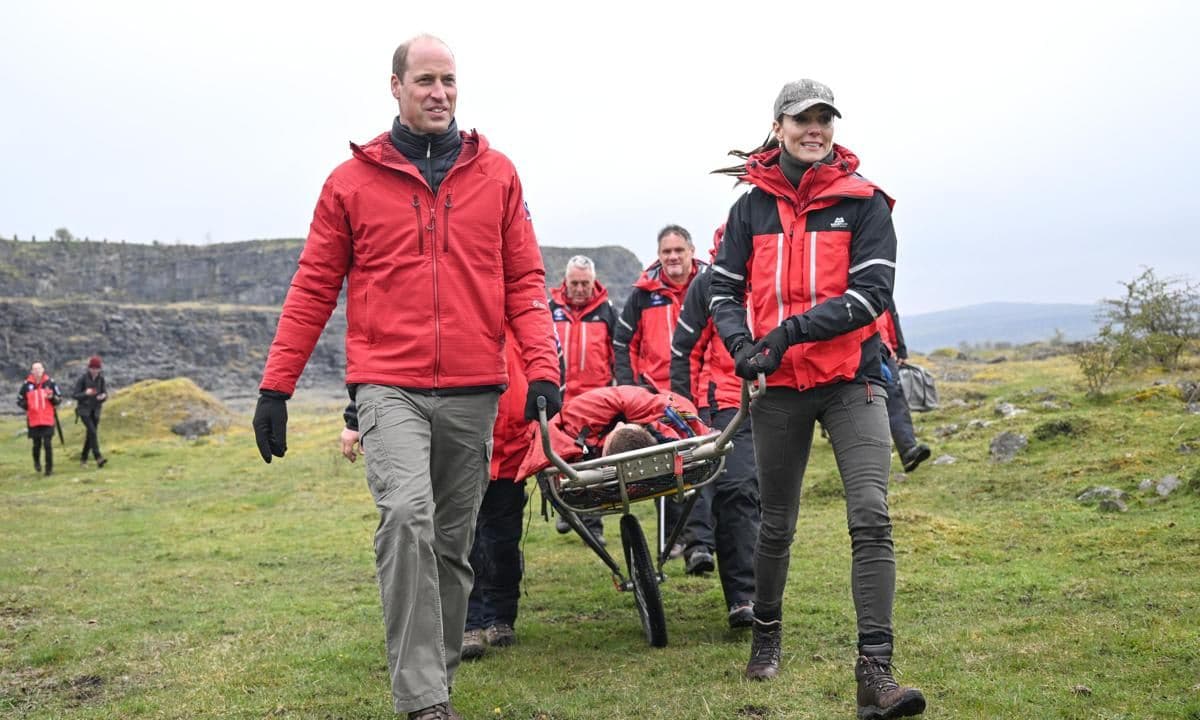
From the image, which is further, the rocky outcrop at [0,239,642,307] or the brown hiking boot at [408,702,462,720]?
the rocky outcrop at [0,239,642,307]

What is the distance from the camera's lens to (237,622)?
7074 mm

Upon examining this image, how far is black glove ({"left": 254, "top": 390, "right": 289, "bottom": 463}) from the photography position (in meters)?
4.07

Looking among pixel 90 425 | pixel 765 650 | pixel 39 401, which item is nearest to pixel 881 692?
pixel 765 650

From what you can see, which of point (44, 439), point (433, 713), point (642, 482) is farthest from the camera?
point (44, 439)

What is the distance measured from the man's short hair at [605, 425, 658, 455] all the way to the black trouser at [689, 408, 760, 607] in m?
0.45

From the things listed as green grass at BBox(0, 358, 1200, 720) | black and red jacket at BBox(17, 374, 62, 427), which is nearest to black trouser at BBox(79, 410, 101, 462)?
black and red jacket at BBox(17, 374, 62, 427)

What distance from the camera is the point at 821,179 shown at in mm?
4434

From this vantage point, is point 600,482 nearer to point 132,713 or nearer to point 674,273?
point 132,713

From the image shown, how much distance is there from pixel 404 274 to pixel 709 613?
3183mm

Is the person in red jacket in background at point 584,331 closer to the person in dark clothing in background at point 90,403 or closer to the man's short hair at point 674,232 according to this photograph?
the man's short hair at point 674,232

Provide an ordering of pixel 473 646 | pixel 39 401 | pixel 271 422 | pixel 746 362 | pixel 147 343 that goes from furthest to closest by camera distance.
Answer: pixel 147 343, pixel 39 401, pixel 473 646, pixel 746 362, pixel 271 422

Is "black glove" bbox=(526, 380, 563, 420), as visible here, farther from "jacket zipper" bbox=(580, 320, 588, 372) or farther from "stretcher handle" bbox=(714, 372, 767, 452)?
"jacket zipper" bbox=(580, 320, 588, 372)

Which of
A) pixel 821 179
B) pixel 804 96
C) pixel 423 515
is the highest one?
pixel 804 96

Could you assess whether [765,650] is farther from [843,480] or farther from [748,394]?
[748,394]
